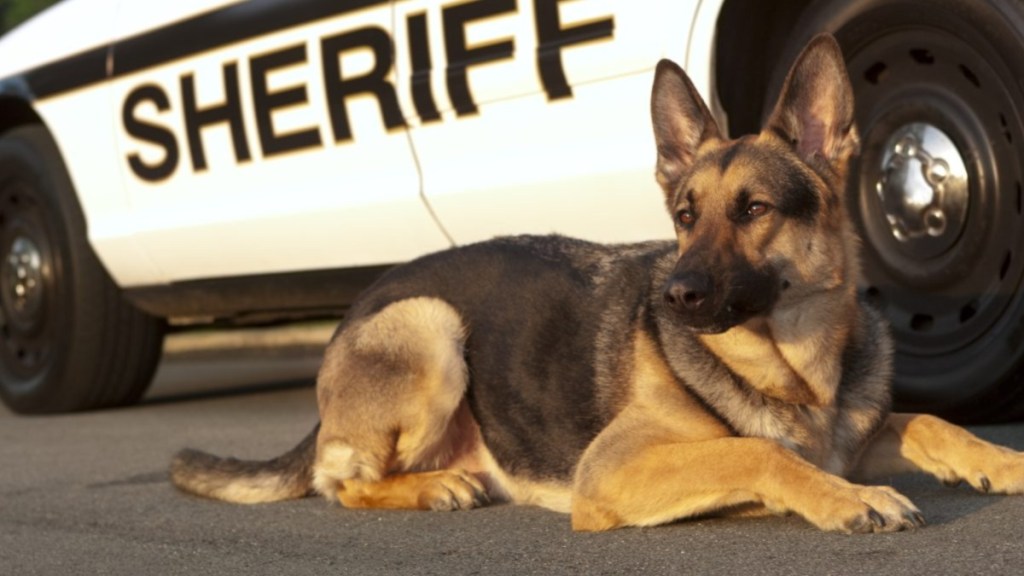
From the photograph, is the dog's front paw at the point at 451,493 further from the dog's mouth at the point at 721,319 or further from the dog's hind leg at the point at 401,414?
the dog's mouth at the point at 721,319

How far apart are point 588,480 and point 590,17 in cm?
168

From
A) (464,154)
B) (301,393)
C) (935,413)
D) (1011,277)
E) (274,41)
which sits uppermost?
(274,41)

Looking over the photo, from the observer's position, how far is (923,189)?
511cm

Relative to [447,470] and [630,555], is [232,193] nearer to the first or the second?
[447,470]

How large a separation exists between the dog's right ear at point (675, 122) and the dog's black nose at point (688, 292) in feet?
1.96

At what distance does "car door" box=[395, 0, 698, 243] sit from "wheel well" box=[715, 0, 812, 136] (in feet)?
0.67

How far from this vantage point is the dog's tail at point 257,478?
5113 mm

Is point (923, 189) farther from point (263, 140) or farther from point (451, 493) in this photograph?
point (263, 140)

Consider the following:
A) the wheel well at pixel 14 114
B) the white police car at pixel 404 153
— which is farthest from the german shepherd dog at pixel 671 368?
the wheel well at pixel 14 114

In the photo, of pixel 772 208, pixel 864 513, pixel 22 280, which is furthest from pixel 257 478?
pixel 22 280

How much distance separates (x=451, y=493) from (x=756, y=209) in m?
1.17

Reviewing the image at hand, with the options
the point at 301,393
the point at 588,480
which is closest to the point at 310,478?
the point at 588,480

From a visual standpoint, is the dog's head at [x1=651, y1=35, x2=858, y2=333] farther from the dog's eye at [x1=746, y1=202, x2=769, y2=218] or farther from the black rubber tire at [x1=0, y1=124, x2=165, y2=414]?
the black rubber tire at [x1=0, y1=124, x2=165, y2=414]

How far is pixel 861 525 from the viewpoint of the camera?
374 cm
